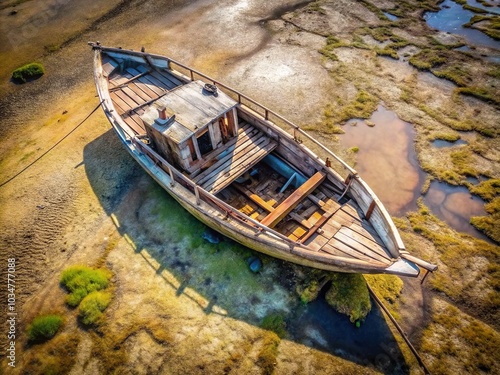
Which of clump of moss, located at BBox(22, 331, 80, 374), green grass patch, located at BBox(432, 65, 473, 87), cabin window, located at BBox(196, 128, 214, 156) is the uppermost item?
cabin window, located at BBox(196, 128, 214, 156)

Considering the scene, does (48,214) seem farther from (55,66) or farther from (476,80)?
(476,80)

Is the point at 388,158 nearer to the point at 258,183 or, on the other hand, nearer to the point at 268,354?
the point at 258,183

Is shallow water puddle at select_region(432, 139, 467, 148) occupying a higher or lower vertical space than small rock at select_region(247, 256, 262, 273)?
higher

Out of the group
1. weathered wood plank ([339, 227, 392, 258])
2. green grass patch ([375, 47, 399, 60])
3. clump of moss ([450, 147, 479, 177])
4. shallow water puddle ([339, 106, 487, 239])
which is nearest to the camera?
weathered wood plank ([339, 227, 392, 258])

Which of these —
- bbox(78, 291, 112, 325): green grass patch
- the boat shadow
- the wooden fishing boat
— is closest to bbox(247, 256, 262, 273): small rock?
the boat shadow

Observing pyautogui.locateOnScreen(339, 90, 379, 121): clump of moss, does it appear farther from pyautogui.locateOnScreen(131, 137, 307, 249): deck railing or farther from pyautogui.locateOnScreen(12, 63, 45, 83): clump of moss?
pyautogui.locateOnScreen(12, 63, 45, 83): clump of moss

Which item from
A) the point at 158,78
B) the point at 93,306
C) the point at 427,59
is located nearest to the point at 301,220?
the point at 93,306

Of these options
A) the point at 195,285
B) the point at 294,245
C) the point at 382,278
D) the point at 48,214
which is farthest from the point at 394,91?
the point at 48,214

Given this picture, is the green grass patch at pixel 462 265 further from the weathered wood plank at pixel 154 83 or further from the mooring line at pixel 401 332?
the weathered wood plank at pixel 154 83
